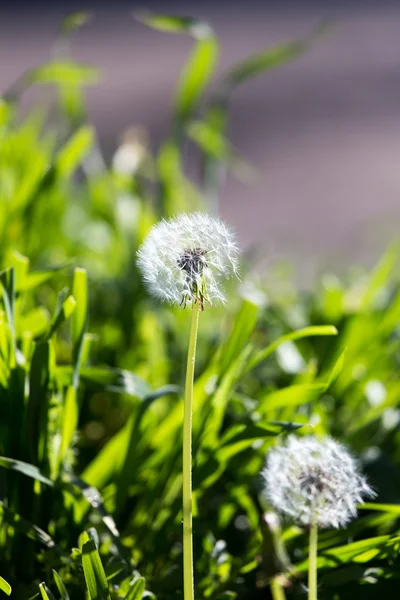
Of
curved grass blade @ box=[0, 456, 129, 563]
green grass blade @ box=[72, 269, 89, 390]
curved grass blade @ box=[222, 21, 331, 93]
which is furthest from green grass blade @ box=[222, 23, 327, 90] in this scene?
curved grass blade @ box=[0, 456, 129, 563]

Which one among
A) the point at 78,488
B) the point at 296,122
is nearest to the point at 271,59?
the point at 78,488

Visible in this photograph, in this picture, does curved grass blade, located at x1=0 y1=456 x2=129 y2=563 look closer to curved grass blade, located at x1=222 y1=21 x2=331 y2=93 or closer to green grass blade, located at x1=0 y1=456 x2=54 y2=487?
green grass blade, located at x1=0 y1=456 x2=54 y2=487

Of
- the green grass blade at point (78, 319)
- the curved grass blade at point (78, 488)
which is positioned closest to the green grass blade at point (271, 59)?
the green grass blade at point (78, 319)

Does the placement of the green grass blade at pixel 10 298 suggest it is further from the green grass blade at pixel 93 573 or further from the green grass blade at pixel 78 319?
the green grass blade at pixel 93 573

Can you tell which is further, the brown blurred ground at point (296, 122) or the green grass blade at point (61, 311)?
the brown blurred ground at point (296, 122)

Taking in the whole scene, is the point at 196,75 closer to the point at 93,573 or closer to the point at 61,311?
the point at 61,311

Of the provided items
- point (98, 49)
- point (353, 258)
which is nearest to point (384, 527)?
point (353, 258)

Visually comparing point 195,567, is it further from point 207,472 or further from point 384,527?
point 384,527
